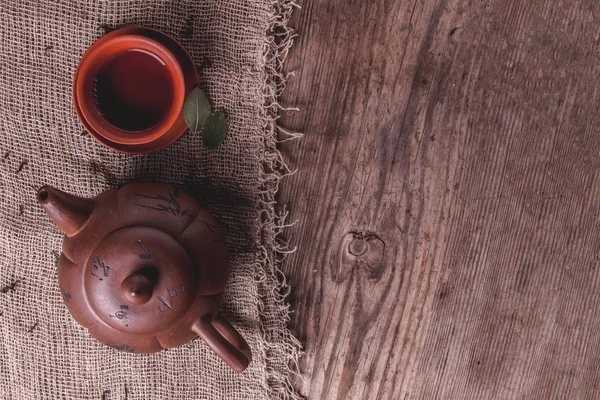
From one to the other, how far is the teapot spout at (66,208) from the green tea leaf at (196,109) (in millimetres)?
222

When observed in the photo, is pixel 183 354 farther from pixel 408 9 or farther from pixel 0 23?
pixel 408 9

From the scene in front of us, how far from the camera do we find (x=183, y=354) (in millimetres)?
1088

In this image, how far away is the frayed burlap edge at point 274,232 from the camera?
1056mm

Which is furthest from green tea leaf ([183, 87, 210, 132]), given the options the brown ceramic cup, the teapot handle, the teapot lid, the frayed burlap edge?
the teapot handle

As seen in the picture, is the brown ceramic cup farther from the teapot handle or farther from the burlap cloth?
the teapot handle

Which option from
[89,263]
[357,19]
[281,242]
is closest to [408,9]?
[357,19]

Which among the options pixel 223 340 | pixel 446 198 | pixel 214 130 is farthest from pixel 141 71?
pixel 446 198

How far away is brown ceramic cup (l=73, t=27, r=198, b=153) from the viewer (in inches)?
36.7

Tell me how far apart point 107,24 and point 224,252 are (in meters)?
0.48

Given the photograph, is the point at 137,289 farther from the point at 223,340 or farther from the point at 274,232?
the point at 274,232

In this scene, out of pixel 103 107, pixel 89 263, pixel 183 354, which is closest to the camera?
pixel 89 263

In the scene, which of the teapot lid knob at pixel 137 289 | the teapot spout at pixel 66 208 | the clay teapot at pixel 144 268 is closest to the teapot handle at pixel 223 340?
the clay teapot at pixel 144 268

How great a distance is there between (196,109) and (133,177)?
0.19m

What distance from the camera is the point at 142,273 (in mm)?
829
